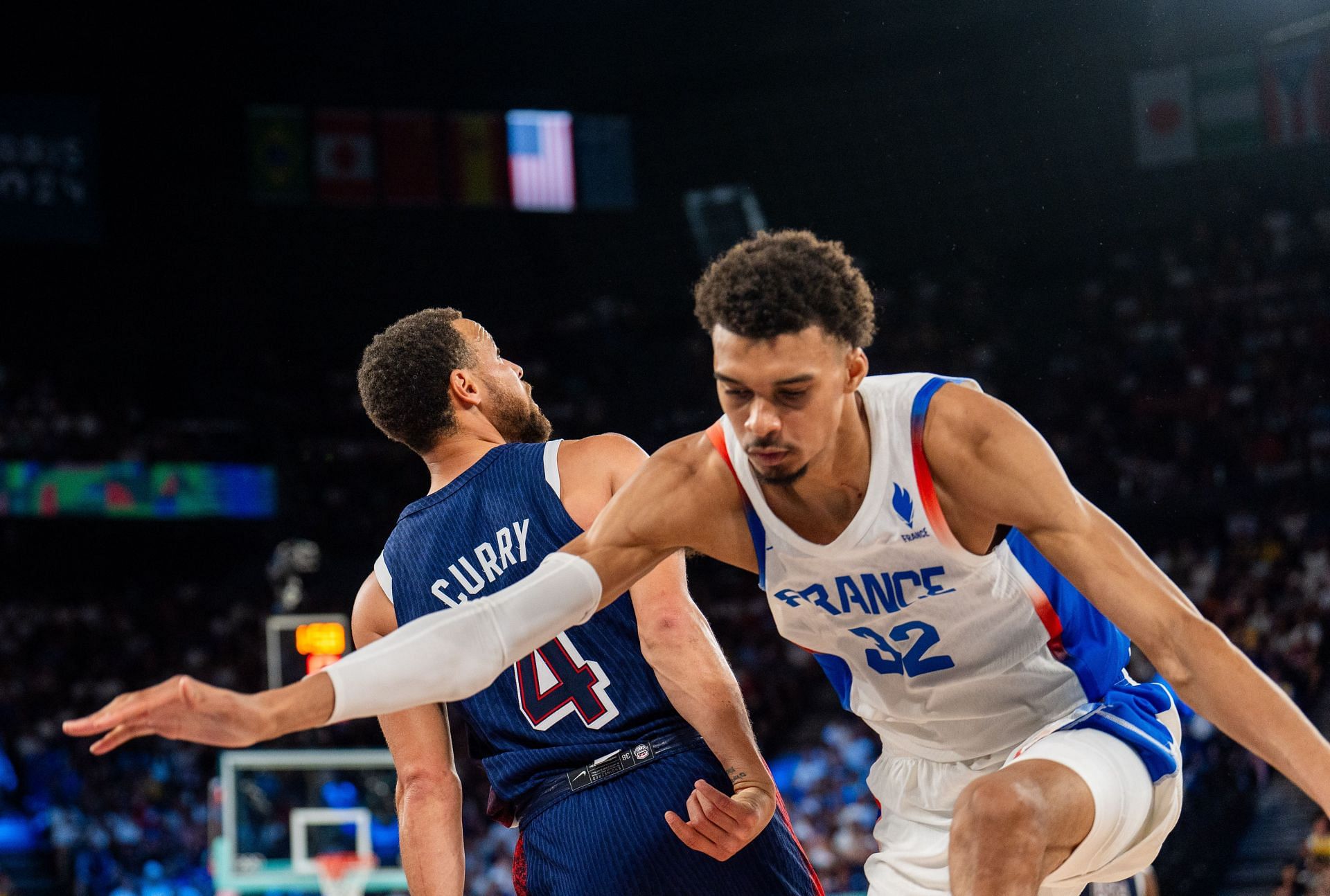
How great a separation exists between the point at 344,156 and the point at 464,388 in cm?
2062

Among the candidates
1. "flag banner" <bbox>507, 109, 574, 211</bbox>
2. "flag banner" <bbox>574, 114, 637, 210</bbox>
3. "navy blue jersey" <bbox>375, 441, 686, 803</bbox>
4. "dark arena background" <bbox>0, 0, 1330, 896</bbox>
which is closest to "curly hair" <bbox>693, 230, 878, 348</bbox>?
"navy blue jersey" <bbox>375, 441, 686, 803</bbox>

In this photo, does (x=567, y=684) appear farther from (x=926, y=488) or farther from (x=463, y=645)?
(x=926, y=488)

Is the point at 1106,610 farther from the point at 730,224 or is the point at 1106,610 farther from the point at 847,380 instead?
the point at 730,224

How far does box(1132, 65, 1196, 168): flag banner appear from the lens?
64.3ft

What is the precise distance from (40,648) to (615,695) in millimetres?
17265

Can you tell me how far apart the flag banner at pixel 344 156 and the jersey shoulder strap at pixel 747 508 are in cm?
2104

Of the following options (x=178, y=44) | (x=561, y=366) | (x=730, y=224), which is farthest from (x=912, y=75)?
(x=178, y=44)

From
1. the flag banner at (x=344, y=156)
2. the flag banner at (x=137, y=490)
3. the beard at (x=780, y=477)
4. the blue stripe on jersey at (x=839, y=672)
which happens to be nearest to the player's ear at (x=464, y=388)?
the beard at (x=780, y=477)

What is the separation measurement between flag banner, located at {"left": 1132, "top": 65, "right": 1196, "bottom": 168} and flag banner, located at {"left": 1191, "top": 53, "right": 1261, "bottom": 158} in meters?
0.14

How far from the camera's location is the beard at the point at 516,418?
3527 millimetres

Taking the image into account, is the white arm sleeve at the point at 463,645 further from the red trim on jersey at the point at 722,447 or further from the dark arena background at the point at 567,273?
the dark arena background at the point at 567,273

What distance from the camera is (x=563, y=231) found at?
81.3 feet

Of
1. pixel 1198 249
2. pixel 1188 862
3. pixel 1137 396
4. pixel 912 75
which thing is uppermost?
pixel 912 75

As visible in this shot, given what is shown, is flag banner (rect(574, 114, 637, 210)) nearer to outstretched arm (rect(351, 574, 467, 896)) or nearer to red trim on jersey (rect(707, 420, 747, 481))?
outstretched arm (rect(351, 574, 467, 896))
